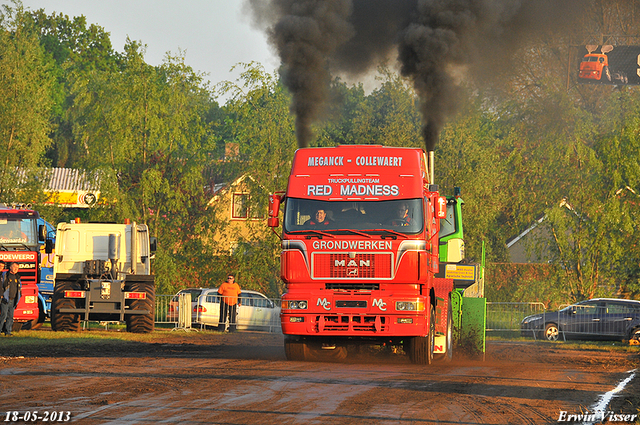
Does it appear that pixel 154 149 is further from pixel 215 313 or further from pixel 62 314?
pixel 62 314

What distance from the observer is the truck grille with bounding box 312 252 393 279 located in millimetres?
15125

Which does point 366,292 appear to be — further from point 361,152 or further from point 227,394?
point 227,394

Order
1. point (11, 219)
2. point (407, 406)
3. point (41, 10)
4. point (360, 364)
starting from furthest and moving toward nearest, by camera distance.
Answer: point (41, 10) → point (11, 219) → point (360, 364) → point (407, 406)

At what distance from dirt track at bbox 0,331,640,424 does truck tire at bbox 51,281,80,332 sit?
4.37 metres

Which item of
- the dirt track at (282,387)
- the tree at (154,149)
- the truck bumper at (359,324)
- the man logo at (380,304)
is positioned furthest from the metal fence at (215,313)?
the man logo at (380,304)

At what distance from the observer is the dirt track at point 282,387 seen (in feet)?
31.4

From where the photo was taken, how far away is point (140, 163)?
124 ft

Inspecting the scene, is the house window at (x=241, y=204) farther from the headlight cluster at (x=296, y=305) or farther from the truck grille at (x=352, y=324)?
the truck grille at (x=352, y=324)

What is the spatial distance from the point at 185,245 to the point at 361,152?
23711 mm

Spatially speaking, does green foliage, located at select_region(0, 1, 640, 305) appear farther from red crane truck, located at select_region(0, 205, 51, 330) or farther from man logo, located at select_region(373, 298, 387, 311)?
man logo, located at select_region(373, 298, 387, 311)

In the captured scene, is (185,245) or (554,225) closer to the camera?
(554,225)

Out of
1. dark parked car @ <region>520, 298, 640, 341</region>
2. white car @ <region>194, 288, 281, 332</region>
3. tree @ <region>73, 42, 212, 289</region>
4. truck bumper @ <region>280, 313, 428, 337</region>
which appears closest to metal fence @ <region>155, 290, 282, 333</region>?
white car @ <region>194, 288, 281, 332</region>

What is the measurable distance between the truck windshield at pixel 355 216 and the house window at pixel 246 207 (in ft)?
71.2

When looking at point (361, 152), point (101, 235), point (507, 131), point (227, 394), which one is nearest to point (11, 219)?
point (101, 235)
